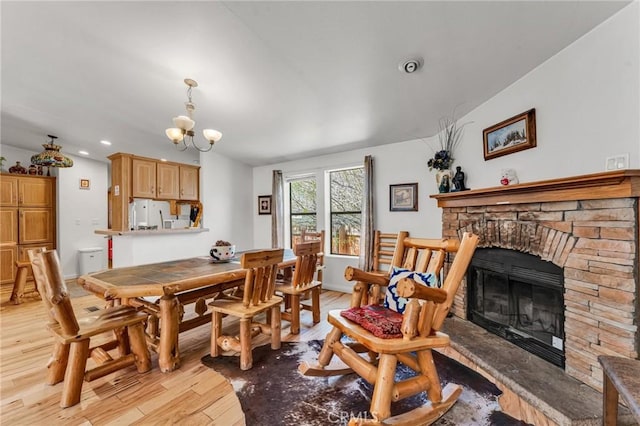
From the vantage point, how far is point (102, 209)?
17.6ft

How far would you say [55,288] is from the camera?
1.47m

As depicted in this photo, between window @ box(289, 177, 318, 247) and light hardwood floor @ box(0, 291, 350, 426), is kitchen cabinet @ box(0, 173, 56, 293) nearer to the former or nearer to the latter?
light hardwood floor @ box(0, 291, 350, 426)

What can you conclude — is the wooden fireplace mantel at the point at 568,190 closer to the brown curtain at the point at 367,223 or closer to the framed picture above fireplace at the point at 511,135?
the framed picture above fireplace at the point at 511,135

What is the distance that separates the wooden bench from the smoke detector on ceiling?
2026mm

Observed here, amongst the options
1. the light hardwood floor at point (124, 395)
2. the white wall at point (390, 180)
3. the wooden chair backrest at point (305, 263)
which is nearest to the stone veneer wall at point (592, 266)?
the white wall at point (390, 180)

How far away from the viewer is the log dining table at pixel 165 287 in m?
1.71

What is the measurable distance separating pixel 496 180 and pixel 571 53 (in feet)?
3.31

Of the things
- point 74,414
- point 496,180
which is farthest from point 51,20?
point 496,180

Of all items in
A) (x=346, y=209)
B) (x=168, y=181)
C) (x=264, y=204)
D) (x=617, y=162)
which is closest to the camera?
(x=617, y=162)

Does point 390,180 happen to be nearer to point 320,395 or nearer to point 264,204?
point 264,204

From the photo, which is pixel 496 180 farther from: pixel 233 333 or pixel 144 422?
pixel 144 422

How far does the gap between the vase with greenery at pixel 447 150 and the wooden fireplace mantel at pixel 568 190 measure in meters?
0.61

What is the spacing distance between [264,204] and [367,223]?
2323mm

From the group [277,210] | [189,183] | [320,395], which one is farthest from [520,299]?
[189,183]
